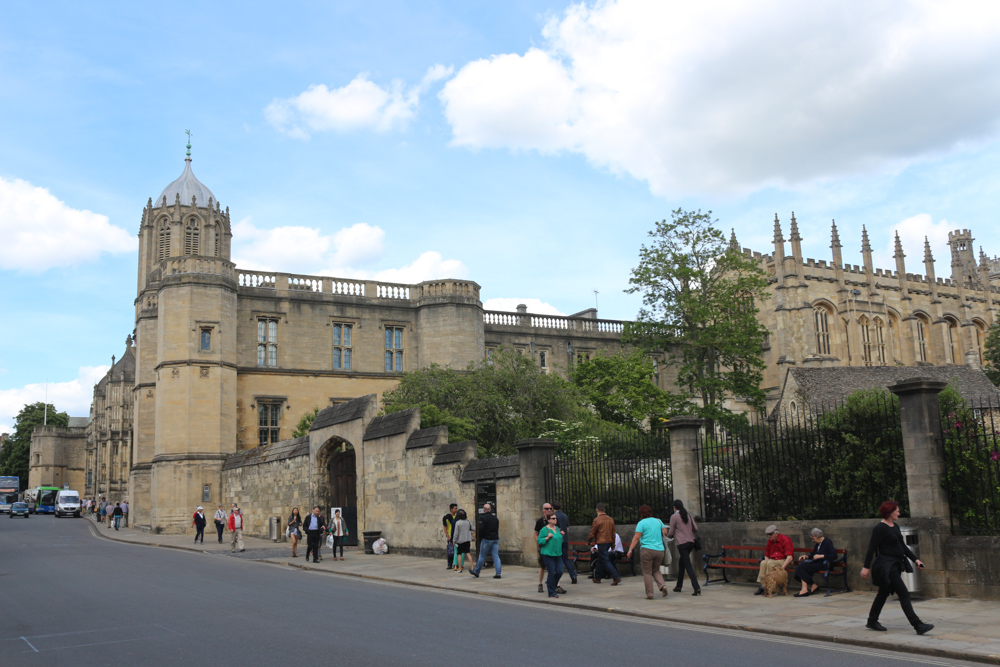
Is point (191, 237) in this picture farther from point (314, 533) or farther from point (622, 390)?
point (314, 533)

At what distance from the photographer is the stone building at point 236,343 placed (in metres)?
38.4

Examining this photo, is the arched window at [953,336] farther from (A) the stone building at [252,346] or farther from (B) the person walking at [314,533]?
(B) the person walking at [314,533]

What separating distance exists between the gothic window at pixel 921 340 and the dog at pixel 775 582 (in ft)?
223

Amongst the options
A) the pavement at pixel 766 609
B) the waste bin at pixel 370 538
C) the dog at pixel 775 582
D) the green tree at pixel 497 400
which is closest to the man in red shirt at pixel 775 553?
the dog at pixel 775 582

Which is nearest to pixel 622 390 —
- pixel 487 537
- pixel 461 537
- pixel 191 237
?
pixel 461 537

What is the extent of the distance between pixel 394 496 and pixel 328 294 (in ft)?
71.0

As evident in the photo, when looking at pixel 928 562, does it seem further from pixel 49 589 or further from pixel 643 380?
pixel 643 380

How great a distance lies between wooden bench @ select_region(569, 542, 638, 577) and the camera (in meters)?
16.5

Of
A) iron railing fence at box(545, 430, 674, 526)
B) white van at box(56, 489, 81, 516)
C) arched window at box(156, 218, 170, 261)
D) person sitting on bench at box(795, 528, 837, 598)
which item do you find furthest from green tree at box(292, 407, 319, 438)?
white van at box(56, 489, 81, 516)

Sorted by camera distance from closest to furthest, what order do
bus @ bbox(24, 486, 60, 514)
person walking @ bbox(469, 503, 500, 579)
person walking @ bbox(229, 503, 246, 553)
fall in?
person walking @ bbox(469, 503, 500, 579)
person walking @ bbox(229, 503, 246, 553)
bus @ bbox(24, 486, 60, 514)

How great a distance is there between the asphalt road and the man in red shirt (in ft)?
9.22

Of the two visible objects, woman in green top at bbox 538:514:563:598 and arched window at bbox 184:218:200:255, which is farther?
arched window at bbox 184:218:200:255

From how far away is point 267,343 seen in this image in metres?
42.2

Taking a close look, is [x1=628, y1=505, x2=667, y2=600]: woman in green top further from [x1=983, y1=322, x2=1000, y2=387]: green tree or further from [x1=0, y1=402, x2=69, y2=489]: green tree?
[x1=0, y1=402, x2=69, y2=489]: green tree
